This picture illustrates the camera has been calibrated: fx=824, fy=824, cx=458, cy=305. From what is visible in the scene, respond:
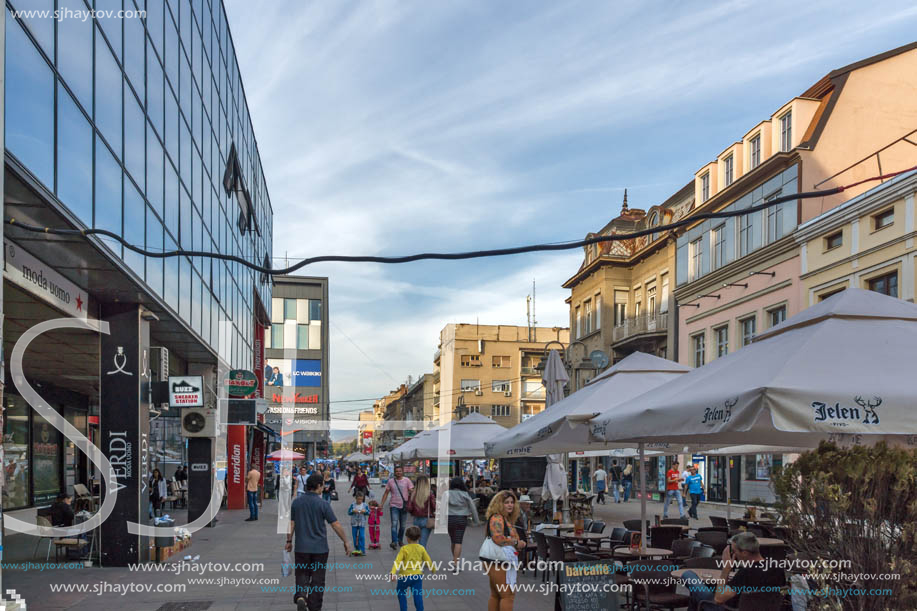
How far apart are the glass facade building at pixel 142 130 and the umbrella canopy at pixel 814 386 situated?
706 centimetres

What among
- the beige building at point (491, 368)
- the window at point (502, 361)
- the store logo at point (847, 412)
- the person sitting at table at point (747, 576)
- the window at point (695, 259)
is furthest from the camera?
the window at point (502, 361)

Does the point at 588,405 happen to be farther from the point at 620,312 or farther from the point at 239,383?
the point at 620,312

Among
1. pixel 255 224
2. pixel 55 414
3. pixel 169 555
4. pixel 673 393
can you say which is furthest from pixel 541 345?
pixel 673 393

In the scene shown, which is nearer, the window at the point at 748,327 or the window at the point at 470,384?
the window at the point at 748,327

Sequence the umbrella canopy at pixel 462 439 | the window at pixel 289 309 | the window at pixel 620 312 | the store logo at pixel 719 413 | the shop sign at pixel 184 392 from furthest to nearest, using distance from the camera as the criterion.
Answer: the window at pixel 289 309, the window at pixel 620 312, the umbrella canopy at pixel 462 439, the shop sign at pixel 184 392, the store logo at pixel 719 413

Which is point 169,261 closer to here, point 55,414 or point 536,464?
point 55,414

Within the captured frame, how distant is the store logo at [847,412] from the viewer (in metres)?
5.86

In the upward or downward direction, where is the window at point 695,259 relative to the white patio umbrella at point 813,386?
upward

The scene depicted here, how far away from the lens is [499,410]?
9550 centimetres

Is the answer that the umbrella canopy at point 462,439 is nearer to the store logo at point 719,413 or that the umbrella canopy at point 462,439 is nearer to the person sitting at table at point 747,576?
the person sitting at table at point 747,576

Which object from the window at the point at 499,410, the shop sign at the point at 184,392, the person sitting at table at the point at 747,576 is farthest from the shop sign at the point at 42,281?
the window at the point at 499,410

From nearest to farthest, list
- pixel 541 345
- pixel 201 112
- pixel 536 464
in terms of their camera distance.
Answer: pixel 201 112 → pixel 536 464 → pixel 541 345

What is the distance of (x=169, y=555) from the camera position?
15789 millimetres

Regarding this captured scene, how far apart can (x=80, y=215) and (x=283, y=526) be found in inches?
581
